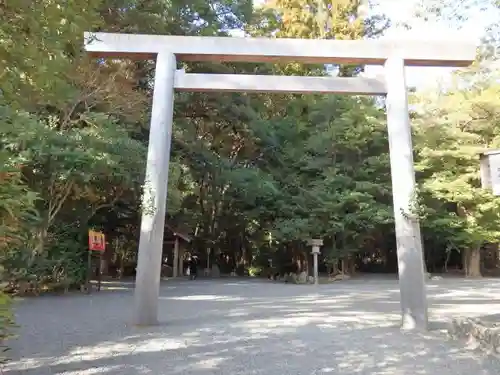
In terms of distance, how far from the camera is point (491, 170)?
4367mm

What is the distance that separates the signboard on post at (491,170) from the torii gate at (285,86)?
1403 mm

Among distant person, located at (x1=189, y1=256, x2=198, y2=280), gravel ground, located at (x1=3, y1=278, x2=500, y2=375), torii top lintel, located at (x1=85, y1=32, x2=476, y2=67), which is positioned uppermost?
torii top lintel, located at (x1=85, y1=32, x2=476, y2=67)

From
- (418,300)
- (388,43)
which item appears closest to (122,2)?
(388,43)

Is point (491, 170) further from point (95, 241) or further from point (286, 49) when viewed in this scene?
point (95, 241)

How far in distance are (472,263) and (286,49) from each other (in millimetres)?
15837

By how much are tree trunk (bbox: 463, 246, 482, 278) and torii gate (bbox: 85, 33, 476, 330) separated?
14.3m

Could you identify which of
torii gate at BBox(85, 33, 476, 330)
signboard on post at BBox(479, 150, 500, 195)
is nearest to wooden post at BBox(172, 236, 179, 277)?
torii gate at BBox(85, 33, 476, 330)

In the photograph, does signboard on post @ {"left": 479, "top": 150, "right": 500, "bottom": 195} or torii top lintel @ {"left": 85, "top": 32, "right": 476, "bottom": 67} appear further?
torii top lintel @ {"left": 85, "top": 32, "right": 476, "bottom": 67}

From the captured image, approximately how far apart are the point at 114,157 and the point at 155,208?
3.65 metres

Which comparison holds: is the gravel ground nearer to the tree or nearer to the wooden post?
the tree

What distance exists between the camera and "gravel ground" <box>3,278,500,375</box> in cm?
382

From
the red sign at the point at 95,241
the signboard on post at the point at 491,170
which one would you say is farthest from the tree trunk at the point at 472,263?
the signboard on post at the point at 491,170

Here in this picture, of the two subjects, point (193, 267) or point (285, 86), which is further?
point (193, 267)

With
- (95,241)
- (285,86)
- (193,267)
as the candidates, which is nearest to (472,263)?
(193,267)
